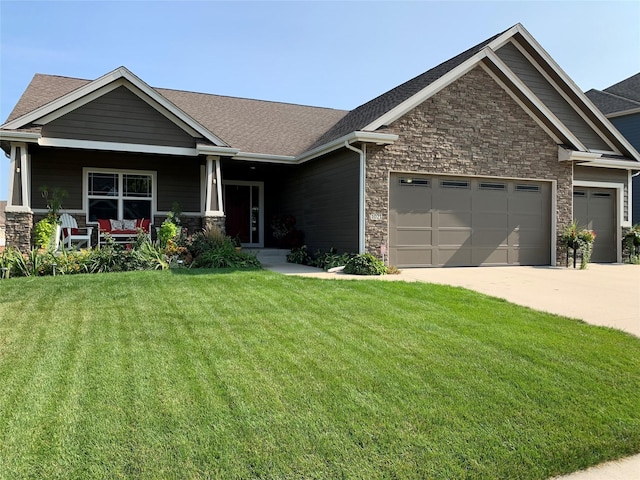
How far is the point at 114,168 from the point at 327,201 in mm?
6260

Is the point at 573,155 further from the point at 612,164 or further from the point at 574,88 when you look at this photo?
the point at 574,88

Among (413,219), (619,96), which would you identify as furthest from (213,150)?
(619,96)

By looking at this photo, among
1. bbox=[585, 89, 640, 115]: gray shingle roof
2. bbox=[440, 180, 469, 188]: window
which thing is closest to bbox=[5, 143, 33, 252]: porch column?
bbox=[440, 180, 469, 188]: window

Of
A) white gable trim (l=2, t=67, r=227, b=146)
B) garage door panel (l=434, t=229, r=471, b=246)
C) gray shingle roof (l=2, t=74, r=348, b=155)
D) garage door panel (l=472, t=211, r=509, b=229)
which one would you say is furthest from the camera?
gray shingle roof (l=2, t=74, r=348, b=155)

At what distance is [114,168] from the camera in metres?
13.1

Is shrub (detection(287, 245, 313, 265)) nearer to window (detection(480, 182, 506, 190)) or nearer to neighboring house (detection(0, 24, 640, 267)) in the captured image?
neighboring house (detection(0, 24, 640, 267))

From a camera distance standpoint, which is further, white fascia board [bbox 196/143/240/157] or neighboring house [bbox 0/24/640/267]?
white fascia board [bbox 196/143/240/157]

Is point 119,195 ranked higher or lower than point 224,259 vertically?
→ higher

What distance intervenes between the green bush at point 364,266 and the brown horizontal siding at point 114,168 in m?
5.83

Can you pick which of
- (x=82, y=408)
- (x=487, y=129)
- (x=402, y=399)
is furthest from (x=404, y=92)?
(x=82, y=408)

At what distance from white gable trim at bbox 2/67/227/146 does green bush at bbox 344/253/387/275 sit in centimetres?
481

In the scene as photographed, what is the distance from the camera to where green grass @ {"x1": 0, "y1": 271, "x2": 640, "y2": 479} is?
292 cm

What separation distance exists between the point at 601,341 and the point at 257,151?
35.4 ft

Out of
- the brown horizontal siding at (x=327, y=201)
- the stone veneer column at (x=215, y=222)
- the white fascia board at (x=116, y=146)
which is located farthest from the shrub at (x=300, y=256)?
the white fascia board at (x=116, y=146)
